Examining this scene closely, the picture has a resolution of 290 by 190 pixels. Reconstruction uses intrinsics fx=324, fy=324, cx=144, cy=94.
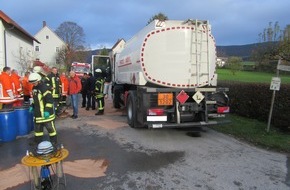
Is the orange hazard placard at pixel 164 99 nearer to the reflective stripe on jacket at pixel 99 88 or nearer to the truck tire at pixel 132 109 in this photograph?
the truck tire at pixel 132 109

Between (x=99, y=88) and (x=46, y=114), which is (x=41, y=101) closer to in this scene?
(x=46, y=114)

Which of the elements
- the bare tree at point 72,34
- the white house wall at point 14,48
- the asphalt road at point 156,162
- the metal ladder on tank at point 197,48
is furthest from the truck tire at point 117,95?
the bare tree at point 72,34

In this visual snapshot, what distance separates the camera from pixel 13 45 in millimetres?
28297

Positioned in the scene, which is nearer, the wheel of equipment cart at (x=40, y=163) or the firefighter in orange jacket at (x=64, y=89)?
the wheel of equipment cart at (x=40, y=163)

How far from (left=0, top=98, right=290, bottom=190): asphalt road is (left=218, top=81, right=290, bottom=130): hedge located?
2.09m

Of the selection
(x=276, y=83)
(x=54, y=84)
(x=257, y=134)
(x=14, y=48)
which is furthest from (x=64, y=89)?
(x=14, y=48)

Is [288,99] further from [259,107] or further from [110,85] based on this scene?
[110,85]

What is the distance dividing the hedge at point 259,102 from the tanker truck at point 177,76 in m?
2.01

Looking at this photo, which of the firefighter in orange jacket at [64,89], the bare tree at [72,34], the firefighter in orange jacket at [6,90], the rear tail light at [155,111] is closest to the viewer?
the rear tail light at [155,111]

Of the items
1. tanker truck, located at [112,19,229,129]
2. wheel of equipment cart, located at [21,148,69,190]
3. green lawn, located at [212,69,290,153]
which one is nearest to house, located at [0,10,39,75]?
tanker truck, located at [112,19,229,129]

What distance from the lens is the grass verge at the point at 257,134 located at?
8.33 m

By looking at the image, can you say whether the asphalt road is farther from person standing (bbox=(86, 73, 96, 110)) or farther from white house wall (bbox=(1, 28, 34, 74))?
white house wall (bbox=(1, 28, 34, 74))

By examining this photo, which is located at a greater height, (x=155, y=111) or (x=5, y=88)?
(x=5, y=88)

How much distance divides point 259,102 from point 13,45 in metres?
23.4
